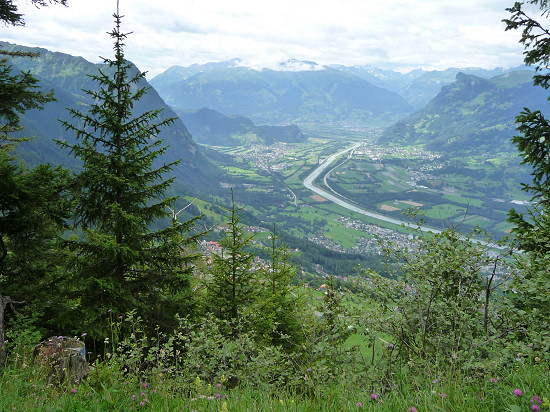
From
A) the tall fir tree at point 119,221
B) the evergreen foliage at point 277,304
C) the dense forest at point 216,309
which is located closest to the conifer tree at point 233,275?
the dense forest at point 216,309

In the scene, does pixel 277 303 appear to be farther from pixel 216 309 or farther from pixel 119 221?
pixel 119 221

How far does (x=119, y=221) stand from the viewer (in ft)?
23.9

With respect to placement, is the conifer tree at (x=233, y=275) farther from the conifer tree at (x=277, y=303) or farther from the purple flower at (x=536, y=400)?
the purple flower at (x=536, y=400)

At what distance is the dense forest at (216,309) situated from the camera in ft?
9.91

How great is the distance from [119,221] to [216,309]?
4777 millimetres

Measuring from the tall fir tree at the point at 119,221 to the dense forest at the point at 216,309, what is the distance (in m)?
0.04

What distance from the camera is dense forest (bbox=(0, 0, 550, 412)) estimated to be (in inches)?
119

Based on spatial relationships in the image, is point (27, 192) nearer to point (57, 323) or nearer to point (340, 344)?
point (57, 323)

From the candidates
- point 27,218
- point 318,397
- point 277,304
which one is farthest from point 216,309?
point 318,397

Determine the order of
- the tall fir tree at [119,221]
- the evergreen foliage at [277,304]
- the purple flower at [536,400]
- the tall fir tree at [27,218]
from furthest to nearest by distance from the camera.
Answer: the evergreen foliage at [277,304]
the tall fir tree at [119,221]
the tall fir tree at [27,218]
the purple flower at [536,400]

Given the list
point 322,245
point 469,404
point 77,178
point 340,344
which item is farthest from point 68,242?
point 322,245

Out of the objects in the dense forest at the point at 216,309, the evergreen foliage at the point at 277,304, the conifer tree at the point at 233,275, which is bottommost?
the evergreen foliage at the point at 277,304

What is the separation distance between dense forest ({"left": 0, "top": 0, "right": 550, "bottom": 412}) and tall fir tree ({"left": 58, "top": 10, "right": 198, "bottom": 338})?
4 centimetres

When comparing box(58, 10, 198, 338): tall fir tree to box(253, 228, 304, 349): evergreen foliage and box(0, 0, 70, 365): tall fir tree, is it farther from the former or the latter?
box(253, 228, 304, 349): evergreen foliage
